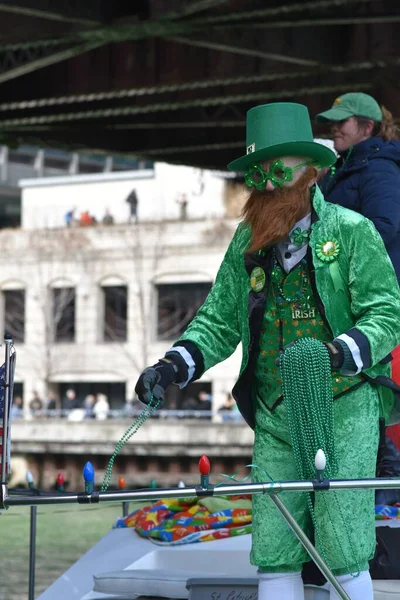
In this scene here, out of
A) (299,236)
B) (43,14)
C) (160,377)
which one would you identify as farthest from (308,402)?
(43,14)

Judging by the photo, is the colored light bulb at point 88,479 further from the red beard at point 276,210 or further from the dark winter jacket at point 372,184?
the dark winter jacket at point 372,184

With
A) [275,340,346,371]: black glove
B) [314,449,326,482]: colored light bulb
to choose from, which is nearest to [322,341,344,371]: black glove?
[275,340,346,371]: black glove

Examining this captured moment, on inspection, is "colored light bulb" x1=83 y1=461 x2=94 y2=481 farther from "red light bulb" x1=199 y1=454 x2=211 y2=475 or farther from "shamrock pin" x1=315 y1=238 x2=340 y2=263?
"shamrock pin" x1=315 y1=238 x2=340 y2=263

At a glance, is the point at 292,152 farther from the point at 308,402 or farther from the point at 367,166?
the point at 367,166

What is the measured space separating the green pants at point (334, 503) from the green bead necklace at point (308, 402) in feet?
0.27

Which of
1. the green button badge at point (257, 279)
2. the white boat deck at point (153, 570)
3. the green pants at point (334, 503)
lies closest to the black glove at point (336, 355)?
the green pants at point (334, 503)

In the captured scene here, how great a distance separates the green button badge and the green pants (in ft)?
1.40

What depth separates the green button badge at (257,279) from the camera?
5.16m

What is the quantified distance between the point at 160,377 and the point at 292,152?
91 centimetres

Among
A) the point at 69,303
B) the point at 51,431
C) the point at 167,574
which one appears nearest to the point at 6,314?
the point at 69,303

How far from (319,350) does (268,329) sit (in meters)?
0.46

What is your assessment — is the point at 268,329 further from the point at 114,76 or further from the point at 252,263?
the point at 114,76

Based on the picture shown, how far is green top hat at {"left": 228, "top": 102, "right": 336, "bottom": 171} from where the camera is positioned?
5039mm

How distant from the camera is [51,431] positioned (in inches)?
1598
